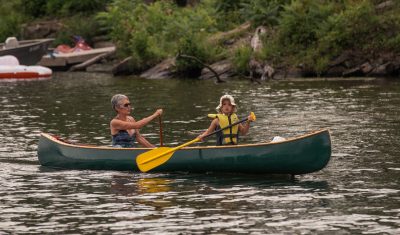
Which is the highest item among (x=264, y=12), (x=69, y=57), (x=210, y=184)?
(x=264, y=12)

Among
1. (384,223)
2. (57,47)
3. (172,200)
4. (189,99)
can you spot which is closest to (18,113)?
(189,99)

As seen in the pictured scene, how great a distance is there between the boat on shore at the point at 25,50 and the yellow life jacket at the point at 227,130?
32.1 meters

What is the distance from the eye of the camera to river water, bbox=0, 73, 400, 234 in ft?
50.2

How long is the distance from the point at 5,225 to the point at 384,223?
5213 mm

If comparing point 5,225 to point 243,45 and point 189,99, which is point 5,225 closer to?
point 189,99

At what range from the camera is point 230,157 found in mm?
19141

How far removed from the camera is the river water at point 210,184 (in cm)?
1529

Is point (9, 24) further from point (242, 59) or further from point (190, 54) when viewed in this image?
point (242, 59)

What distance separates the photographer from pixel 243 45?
145 ft

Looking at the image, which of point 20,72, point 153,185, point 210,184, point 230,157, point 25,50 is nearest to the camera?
point 210,184

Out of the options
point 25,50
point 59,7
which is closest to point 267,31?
point 25,50

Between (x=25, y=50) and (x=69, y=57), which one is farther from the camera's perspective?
(x=69, y=57)

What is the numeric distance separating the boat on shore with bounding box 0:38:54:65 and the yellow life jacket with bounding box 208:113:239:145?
3212 cm

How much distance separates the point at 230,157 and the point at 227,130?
2.46 ft
